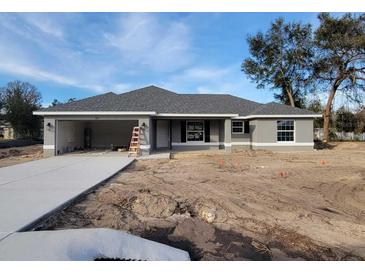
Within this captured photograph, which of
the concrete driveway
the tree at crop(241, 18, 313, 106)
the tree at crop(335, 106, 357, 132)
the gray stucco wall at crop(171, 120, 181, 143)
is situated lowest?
the concrete driveway

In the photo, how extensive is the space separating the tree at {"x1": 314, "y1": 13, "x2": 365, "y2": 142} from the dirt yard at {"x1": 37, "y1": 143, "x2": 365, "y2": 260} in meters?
23.5

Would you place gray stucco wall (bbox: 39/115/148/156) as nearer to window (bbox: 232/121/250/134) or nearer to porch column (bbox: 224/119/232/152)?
porch column (bbox: 224/119/232/152)

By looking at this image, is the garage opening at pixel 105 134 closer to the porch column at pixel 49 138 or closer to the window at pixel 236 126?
the porch column at pixel 49 138

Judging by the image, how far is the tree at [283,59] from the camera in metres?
32.8

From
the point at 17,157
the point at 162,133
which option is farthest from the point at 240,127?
the point at 17,157

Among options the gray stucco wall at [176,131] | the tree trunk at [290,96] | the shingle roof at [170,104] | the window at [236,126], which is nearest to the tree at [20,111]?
the shingle roof at [170,104]

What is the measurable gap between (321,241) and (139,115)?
13931 mm

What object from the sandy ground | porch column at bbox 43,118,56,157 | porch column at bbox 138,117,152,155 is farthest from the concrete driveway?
porch column at bbox 43,118,56,157

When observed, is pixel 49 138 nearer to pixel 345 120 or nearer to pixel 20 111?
pixel 20 111

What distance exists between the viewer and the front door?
72.1ft

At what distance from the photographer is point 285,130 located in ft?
71.4

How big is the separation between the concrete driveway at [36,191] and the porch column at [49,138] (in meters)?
6.79

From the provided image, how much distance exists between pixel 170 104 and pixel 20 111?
28.8m
